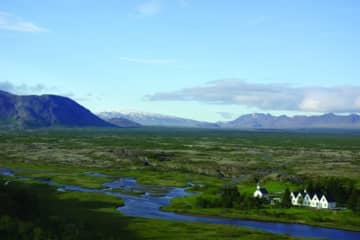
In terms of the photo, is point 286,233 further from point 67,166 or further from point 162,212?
point 67,166

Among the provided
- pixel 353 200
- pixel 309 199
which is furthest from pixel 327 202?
pixel 309 199

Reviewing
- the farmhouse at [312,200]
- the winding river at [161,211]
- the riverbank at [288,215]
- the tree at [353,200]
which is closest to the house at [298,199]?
the farmhouse at [312,200]

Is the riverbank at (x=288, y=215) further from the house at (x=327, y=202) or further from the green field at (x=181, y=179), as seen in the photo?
the house at (x=327, y=202)

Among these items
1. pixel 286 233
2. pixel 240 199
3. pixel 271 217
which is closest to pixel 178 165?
pixel 240 199

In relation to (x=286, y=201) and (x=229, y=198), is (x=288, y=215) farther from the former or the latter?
(x=229, y=198)

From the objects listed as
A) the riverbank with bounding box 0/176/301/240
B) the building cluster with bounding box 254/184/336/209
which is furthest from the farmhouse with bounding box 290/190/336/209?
the riverbank with bounding box 0/176/301/240

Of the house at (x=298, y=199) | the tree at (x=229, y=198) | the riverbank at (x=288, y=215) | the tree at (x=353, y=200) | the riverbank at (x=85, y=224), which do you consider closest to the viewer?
the riverbank at (x=85, y=224)
